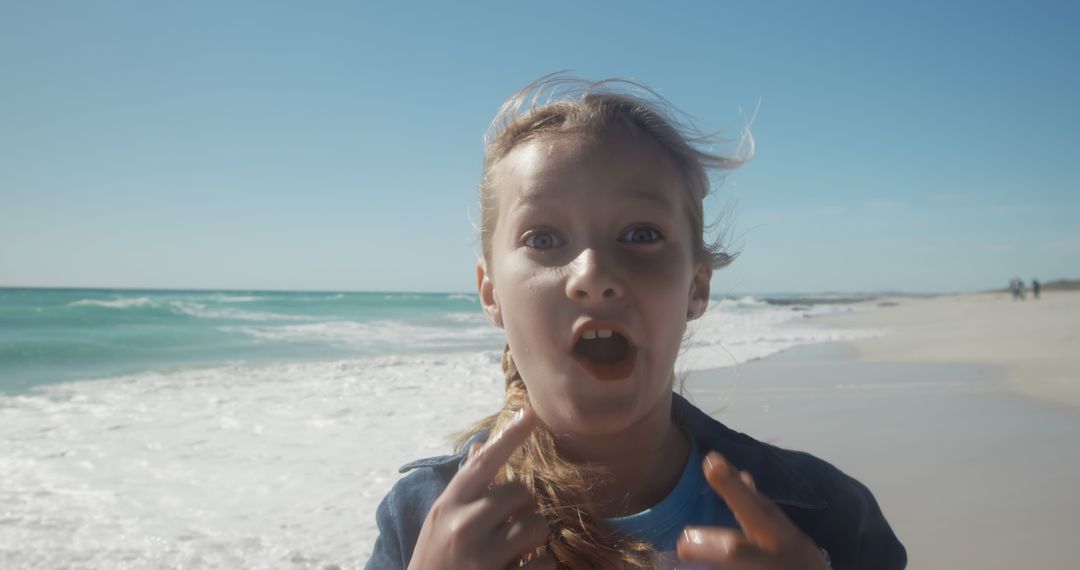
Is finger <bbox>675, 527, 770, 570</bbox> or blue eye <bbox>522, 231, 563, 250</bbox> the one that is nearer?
finger <bbox>675, 527, 770, 570</bbox>

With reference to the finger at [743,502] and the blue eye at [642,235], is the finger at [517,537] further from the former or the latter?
the blue eye at [642,235]

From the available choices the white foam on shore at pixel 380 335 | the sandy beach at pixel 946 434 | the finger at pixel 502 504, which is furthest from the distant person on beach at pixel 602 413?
the white foam on shore at pixel 380 335

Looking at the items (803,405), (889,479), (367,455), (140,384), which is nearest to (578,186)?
(889,479)

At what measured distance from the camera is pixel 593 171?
1.43m

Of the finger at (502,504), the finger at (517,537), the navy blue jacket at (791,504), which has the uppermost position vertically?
the finger at (502,504)

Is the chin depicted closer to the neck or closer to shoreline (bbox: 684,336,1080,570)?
the neck

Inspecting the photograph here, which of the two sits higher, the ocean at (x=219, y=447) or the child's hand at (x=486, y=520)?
the child's hand at (x=486, y=520)

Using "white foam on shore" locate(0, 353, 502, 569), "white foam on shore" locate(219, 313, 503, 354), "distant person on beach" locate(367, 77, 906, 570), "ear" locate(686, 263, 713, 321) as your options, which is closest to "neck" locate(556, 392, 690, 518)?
"distant person on beach" locate(367, 77, 906, 570)

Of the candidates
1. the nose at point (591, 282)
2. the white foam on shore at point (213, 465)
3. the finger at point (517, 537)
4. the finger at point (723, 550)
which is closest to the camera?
the finger at point (723, 550)

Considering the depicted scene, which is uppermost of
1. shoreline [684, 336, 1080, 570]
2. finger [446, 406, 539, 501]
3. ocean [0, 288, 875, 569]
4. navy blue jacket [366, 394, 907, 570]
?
finger [446, 406, 539, 501]

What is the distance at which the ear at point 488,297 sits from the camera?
1704 mm

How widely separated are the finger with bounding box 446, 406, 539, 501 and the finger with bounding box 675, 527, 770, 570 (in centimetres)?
31

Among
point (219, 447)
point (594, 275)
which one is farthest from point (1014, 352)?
point (594, 275)

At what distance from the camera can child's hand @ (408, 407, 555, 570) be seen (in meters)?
1.10
